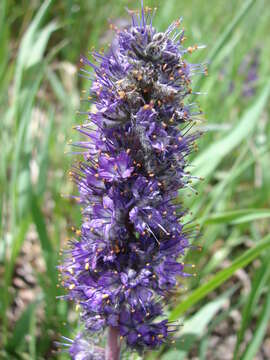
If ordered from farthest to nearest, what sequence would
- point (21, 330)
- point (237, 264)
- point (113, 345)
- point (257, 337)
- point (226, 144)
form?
1. point (226, 144)
2. point (21, 330)
3. point (257, 337)
4. point (237, 264)
5. point (113, 345)

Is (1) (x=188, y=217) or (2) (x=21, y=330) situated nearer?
(1) (x=188, y=217)

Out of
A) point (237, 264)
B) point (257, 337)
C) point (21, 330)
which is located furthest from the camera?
point (21, 330)

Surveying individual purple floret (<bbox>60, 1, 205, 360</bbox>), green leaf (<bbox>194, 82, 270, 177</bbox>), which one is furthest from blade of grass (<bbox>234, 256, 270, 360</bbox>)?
individual purple floret (<bbox>60, 1, 205, 360</bbox>)

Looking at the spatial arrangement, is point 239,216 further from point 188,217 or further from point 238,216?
point 188,217

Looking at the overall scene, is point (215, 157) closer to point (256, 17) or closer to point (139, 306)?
point (139, 306)

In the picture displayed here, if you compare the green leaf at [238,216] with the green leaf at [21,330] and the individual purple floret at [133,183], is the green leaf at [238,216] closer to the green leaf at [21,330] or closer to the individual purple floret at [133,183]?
the individual purple floret at [133,183]

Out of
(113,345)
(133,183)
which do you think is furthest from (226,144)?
(113,345)
